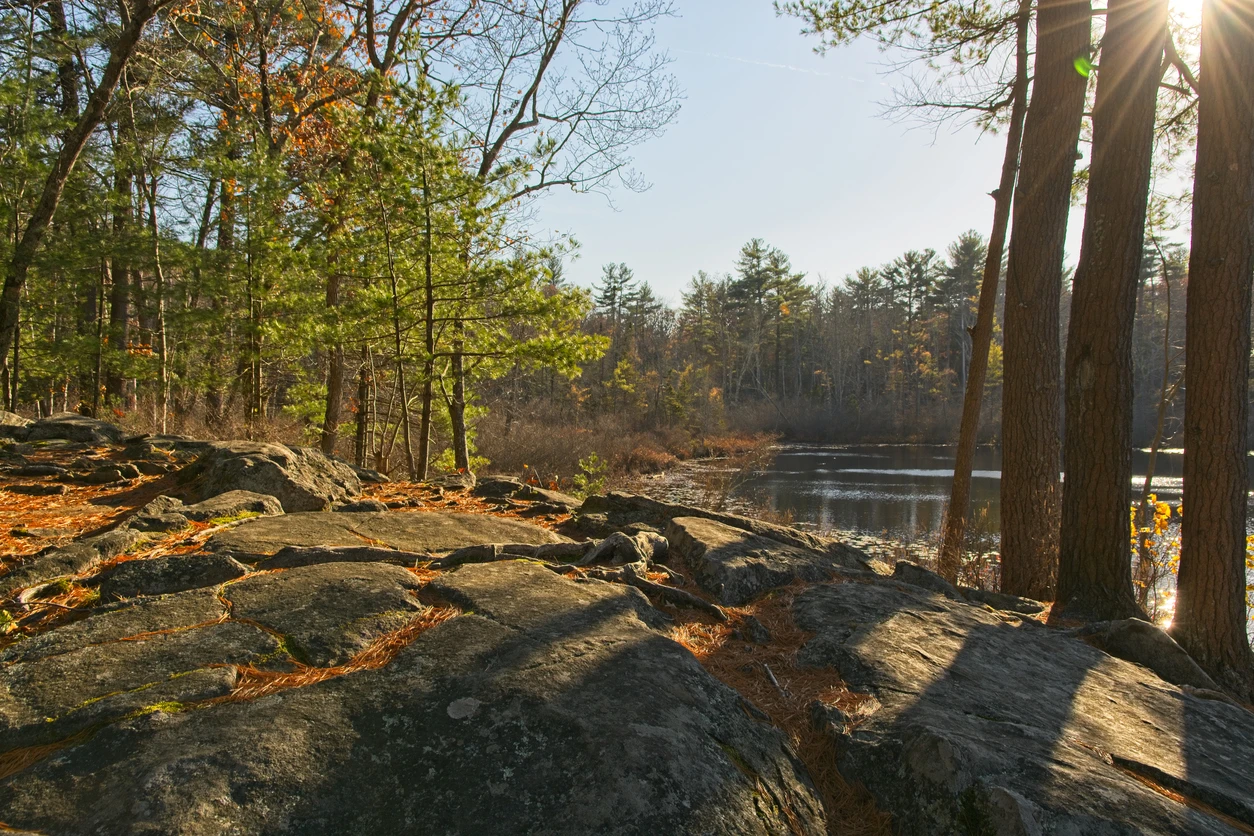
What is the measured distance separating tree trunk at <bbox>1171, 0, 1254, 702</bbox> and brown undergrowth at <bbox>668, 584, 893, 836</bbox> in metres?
3.20

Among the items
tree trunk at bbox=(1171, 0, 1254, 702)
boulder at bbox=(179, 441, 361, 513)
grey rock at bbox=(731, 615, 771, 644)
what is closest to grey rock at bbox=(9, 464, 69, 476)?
boulder at bbox=(179, 441, 361, 513)

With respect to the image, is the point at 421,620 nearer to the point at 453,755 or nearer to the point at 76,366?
the point at 453,755

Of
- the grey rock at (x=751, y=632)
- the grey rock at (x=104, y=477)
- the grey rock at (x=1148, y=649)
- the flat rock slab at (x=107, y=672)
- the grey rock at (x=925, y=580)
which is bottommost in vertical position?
the grey rock at (x=1148, y=649)

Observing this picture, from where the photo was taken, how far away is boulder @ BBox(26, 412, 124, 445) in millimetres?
6425

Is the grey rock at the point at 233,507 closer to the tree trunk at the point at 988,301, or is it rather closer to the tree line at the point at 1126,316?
the tree line at the point at 1126,316

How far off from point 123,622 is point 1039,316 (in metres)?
6.62

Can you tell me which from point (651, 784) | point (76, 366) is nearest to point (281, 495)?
point (651, 784)

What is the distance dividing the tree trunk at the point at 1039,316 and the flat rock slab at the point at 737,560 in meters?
2.60

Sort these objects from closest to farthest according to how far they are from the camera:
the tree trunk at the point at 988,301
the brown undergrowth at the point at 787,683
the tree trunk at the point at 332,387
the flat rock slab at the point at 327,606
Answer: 1. the brown undergrowth at the point at 787,683
2. the flat rock slab at the point at 327,606
3. the tree trunk at the point at 988,301
4. the tree trunk at the point at 332,387

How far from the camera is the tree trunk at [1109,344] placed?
473 cm

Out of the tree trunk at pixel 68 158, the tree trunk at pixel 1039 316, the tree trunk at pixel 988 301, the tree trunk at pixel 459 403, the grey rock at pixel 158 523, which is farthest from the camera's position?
the tree trunk at pixel 459 403

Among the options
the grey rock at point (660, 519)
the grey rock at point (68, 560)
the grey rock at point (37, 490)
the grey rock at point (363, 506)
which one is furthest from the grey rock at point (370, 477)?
the grey rock at point (68, 560)

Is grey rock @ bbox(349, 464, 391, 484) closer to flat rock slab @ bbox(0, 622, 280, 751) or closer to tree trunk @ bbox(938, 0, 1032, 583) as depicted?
flat rock slab @ bbox(0, 622, 280, 751)

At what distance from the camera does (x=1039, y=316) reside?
5.86 m
